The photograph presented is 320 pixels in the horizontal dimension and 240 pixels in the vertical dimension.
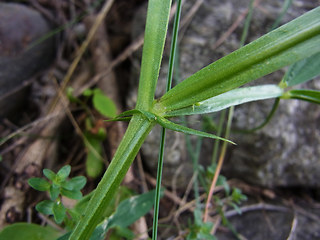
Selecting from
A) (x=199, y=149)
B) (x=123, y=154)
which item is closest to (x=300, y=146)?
(x=199, y=149)

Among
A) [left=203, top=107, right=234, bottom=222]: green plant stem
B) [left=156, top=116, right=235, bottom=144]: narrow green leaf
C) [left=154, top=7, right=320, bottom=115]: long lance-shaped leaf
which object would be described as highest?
[left=154, top=7, right=320, bottom=115]: long lance-shaped leaf

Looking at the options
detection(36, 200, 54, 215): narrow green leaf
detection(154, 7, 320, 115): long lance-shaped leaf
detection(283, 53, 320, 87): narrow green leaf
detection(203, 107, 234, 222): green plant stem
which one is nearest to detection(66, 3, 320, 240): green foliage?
detection(154, 7, 320, 115): long lance-shaped leaf

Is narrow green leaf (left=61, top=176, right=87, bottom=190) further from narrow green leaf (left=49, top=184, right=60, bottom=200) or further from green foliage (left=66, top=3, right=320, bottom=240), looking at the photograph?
green foliage (left=66, top=3, right=320, bottom=240)

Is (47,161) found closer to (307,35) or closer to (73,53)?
(73,53)

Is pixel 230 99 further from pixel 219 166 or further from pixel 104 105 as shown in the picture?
pixel 104 105

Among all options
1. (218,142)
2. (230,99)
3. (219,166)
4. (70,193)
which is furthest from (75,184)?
(218,142)
